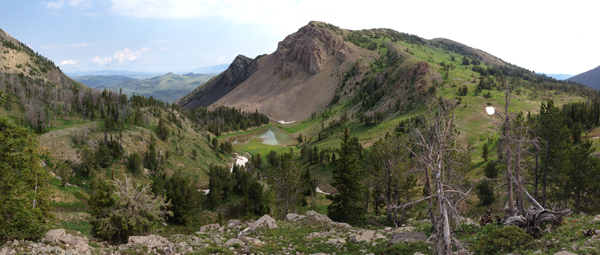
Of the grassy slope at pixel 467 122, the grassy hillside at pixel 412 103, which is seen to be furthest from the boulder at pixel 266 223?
the grassy hillside at pixel 412 103

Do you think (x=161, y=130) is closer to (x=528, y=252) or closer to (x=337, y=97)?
(x=528, y=252)

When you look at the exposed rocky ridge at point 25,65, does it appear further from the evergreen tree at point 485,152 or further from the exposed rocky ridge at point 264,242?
the evergreen tree at point 485,152

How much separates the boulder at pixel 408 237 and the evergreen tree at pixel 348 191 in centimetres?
1265

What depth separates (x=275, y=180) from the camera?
3606cm

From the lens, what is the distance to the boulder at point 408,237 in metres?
19.2

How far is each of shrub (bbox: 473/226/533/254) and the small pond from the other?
404ft

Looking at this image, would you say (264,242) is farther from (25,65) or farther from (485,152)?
(25,65)

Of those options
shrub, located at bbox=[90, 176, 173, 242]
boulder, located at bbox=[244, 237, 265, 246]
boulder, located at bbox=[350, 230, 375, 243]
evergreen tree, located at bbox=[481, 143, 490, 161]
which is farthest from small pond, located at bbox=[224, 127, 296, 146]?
boulder, located at bbox=[244, 237, 265, 246]

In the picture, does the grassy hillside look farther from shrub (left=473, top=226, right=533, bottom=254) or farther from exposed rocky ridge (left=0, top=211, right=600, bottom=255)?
shrub (left=473, top=226, right=533, bottom=254)

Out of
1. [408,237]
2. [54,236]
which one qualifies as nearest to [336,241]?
[408,237]

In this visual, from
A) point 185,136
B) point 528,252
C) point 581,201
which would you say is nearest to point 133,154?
point 185,136

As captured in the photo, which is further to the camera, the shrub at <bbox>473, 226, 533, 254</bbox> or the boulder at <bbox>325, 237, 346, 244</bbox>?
the boulder at <bbox>325, 237, 346, 244</bbox>

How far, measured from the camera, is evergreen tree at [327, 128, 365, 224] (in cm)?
3362

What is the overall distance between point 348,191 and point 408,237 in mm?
14157
